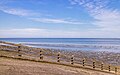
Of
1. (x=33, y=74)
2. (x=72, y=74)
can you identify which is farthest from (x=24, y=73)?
(x=72, y=74)

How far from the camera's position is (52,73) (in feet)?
61.3

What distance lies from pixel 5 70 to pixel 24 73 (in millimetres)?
1408

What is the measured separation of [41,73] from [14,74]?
8.60 feet

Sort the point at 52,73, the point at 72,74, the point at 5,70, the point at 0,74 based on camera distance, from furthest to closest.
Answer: the point at 72,74 → the point at 52,73 → the point at 5,70 → the point at 0,74

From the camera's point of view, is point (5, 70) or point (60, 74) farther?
point (60, 74)

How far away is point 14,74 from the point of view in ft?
52.4

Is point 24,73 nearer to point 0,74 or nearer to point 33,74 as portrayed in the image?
point 33,74

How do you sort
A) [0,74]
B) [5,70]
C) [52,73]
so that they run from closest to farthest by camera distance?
[0,74] < [5,70] < [52,73]

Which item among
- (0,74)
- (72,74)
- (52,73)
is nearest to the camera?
(0,74)

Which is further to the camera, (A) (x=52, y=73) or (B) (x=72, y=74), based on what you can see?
(B) (x=72, y=74)

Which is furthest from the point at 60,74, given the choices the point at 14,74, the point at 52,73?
the point at 14,74

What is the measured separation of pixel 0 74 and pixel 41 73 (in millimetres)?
3578

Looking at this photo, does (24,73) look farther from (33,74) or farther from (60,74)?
(60,74)

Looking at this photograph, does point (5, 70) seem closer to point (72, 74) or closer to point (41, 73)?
point (41, 73)
